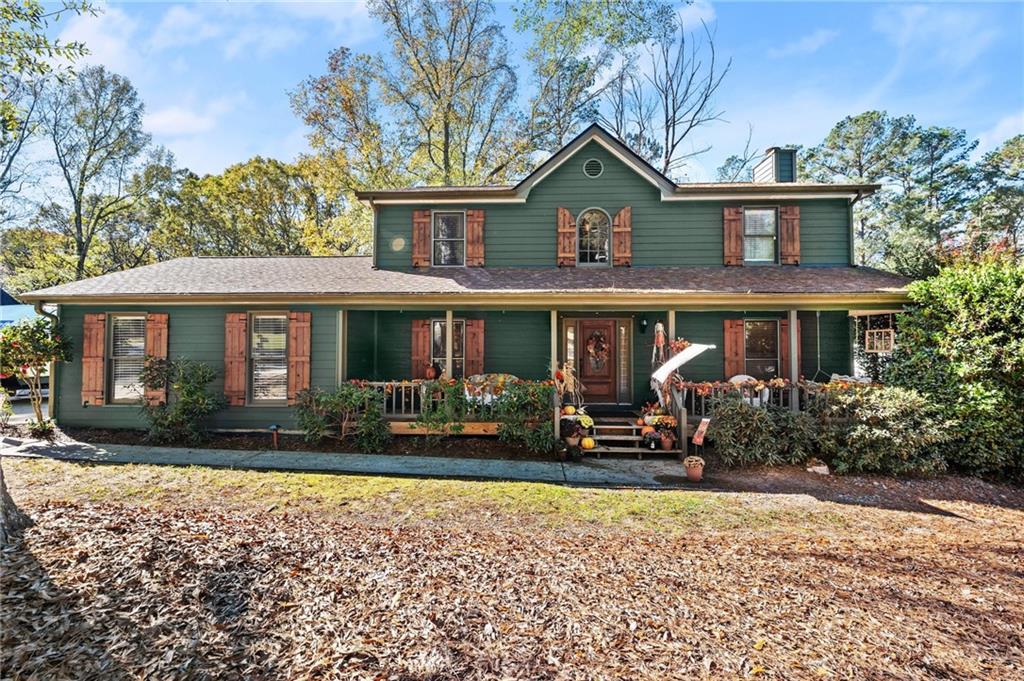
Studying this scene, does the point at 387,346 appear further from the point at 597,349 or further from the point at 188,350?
the point at 597,349

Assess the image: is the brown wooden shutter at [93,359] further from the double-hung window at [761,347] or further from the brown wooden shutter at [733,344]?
the double-hung window at [761,347]

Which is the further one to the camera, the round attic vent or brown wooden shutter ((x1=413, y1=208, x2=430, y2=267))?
brown wooden shutter ((x1=413, y1=208, x2=430, y2=267))

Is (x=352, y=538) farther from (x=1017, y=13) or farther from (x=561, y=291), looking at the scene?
(x=1017, y=13)

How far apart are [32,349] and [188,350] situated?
2660mm

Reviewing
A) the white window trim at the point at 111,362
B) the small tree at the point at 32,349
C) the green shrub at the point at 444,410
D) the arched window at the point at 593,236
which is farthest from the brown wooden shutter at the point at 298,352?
the arched window at the point at 593,236

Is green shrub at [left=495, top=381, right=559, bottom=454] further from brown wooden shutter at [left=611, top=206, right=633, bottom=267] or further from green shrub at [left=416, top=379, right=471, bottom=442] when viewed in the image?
brown wooden shutter at [left=611, top=206, right=633, bottom=267]

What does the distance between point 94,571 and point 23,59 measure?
5628 millimetres

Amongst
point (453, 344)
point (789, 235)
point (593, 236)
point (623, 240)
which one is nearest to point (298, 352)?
point (453, 344)

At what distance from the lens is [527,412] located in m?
8.24

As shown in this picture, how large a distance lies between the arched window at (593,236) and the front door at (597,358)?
1.60 meters

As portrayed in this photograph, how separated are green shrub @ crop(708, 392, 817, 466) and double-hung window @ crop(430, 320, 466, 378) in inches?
227

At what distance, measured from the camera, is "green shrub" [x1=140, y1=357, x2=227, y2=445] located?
849 cm

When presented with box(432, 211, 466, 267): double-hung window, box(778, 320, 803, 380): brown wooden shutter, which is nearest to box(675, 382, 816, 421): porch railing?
box(778, 320, 803, 380): brown wooden shutter

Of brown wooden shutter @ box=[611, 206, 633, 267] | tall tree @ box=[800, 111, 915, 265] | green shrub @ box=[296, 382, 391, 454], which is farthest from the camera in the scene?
tall tree @ box=[800, 111, 915, 265]
